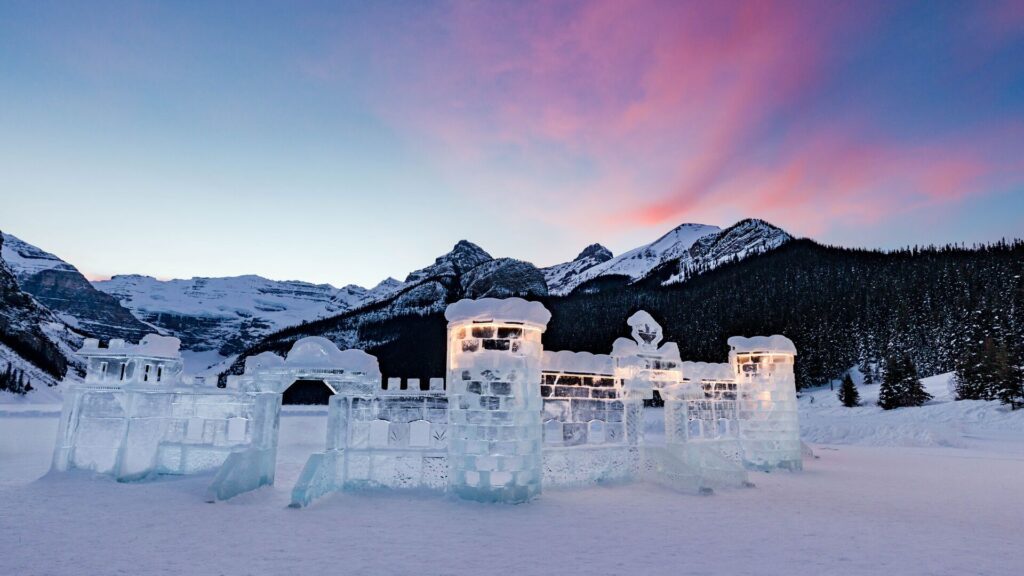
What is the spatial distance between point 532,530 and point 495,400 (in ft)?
11.3

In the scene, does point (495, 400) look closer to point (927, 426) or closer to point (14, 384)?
point (927, 426)

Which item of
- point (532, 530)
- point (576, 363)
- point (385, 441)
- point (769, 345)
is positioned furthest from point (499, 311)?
point (769, 345)

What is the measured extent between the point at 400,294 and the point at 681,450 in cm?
15096

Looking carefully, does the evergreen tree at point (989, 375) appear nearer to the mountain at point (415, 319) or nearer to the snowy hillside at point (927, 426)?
the snowy hillside at point (927, 426)

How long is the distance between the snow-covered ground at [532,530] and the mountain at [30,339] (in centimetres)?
8483

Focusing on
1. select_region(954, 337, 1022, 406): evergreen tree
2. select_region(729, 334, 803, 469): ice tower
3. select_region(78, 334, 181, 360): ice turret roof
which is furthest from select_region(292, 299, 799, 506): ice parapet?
select_region(954, 337, 1022, 406): evergreen tree

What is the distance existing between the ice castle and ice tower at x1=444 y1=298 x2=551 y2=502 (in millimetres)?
32

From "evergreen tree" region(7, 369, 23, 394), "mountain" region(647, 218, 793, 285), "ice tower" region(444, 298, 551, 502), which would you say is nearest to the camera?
"ice tower" region(444, 298, 551, 502)

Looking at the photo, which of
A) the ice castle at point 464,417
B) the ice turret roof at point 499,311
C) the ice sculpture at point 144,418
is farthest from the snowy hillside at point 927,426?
the ice sculpture at point 144,418

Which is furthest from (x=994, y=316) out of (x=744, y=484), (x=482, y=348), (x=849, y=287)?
(x=482, y=348)

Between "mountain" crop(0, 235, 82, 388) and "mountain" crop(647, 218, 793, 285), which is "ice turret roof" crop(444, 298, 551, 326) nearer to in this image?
"mountain" crop(0, 235, 82, 388)

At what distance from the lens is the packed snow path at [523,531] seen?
689 centimetres

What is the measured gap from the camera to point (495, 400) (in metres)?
11.9

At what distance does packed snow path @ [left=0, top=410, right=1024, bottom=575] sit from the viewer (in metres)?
6.89
